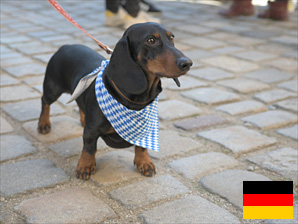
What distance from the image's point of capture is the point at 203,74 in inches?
185

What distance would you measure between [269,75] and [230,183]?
2348 millimetres

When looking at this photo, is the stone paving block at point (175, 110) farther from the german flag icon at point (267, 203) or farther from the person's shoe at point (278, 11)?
the person's shoe at point (278, 11)

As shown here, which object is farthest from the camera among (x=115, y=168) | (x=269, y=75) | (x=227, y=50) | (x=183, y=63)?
(x=227, y=50)

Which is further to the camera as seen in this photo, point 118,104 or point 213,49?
point 213,49

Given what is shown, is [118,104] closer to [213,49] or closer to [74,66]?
[74,66]

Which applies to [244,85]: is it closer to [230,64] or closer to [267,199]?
[230,64]

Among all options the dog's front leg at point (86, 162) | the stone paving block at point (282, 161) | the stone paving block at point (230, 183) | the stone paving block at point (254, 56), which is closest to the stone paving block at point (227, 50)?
the stone paving block at point (254, 56)

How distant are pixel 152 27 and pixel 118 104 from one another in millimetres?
487

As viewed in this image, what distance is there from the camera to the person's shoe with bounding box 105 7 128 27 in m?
6.76

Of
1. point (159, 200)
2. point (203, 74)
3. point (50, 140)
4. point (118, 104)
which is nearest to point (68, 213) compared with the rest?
point (159, 200)

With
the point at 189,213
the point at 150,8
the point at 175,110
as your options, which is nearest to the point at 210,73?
the point at 175,110

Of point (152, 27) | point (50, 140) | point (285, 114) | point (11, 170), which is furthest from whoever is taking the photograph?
point (285, 114)

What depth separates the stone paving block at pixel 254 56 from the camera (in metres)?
5.27

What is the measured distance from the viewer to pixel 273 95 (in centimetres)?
408
